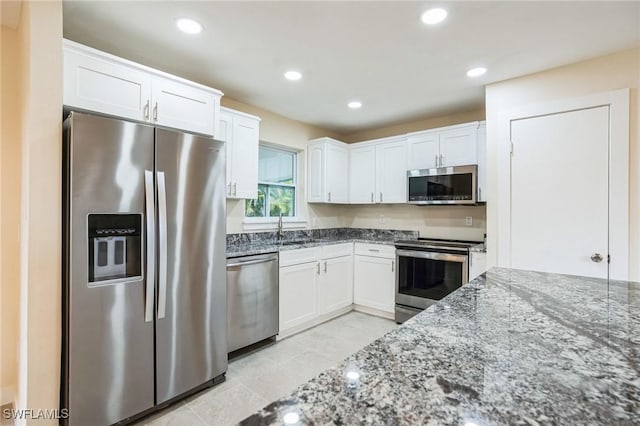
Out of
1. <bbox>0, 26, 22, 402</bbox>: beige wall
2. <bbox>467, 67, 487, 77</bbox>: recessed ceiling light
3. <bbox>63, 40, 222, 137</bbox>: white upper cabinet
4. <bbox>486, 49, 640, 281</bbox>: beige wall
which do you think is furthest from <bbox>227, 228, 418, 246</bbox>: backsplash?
<bbox>467, 67, 487, 77</bbox>: recessed ceiling light

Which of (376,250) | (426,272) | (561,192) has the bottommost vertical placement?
(426,272)

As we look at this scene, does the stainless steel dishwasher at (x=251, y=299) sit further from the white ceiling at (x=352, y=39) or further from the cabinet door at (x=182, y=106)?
the white ceiling at (x=352, y=39)

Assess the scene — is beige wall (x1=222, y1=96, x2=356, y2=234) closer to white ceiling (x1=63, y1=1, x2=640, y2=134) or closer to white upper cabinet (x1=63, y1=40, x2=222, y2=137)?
white ceiling (x1=63, y1=1, x2=640, y2=134)

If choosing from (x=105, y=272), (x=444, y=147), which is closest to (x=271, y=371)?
(x=105, y=272)

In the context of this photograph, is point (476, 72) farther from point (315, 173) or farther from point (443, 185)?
point (315, 173)

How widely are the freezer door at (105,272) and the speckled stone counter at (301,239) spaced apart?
33.5 inches

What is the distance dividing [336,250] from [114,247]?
94.6 inches

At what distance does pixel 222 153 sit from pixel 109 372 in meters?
1.55

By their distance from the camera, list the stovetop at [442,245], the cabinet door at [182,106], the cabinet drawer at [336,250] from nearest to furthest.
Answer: the cabinet door at [182,106]
the stovetop at [442,245]
the cabinet drawer at [336,250]

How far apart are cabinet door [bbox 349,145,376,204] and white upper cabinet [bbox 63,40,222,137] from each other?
229cm

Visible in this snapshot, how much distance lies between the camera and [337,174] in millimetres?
4352

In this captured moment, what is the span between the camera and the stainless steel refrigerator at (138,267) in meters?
1.69

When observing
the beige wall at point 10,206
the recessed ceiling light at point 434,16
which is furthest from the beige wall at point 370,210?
the recessed ceiling light at point 434,16

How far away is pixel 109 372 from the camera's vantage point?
5.84 ft
